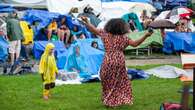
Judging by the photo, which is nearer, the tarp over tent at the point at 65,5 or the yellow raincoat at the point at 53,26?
the yellow raincoat at the point at 53,26

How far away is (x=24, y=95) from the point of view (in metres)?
12.6

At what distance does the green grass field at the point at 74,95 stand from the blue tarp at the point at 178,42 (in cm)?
780

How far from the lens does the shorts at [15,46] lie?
61.6 ft

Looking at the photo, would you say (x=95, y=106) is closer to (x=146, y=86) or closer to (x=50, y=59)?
(x=50, y=59)

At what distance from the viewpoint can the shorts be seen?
18781mm

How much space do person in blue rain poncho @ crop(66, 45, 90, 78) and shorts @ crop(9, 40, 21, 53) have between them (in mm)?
2584

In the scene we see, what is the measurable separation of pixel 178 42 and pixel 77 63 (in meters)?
7.35

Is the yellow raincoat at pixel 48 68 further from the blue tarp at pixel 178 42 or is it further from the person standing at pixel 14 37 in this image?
the blue tarp at pixel 178 42

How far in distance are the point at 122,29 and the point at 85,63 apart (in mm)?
6083

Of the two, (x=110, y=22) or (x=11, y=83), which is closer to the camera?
(x=110, y=22)

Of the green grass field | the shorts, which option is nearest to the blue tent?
the green grass field

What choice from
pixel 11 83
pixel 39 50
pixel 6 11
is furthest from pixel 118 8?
pixel 11 83

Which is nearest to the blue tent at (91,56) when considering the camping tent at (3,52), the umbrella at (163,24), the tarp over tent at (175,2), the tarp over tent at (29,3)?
the camping tent at (3,52)

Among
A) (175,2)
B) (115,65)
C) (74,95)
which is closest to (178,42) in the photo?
(74,95)
